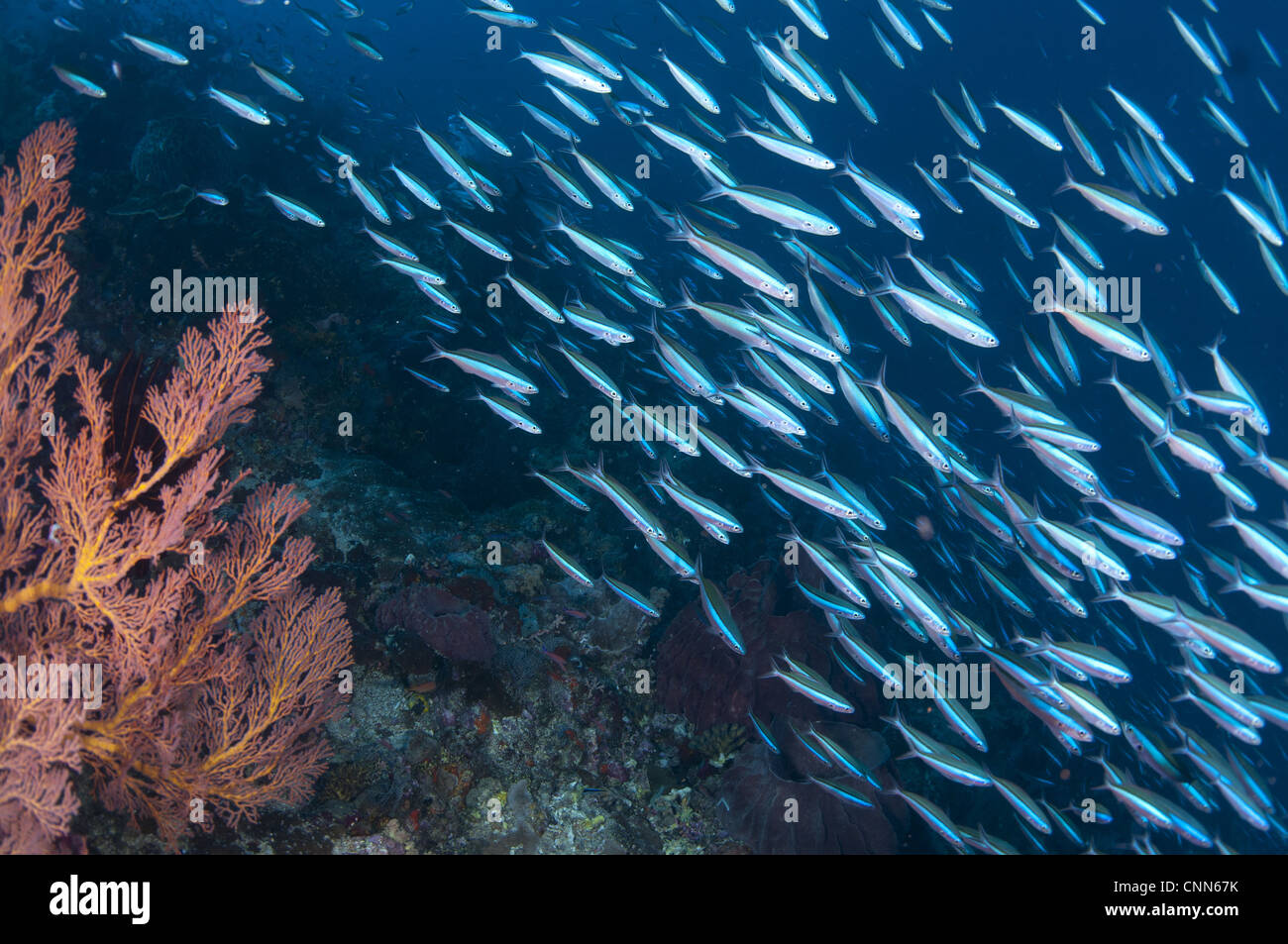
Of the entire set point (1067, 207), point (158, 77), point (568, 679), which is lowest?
point (568, 679)

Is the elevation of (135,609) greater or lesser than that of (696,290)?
lesser

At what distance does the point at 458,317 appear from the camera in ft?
29.3

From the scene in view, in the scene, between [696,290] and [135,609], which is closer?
[135,609]

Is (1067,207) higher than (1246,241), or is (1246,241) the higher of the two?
(1067,207)

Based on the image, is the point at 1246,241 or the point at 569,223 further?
the point at 1246,241

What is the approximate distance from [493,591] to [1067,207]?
37.6 meters

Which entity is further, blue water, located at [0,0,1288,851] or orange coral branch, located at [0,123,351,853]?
blue water, located at [0,0,1288,851]

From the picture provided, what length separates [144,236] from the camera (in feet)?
25.8

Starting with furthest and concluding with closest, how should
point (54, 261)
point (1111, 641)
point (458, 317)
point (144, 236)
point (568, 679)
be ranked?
point (1111, 641)
point (458, 317)
point (144, 236)
point (568, 679)
point (54, 261)

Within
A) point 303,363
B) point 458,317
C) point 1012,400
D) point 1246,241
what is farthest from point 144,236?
point 1246,241

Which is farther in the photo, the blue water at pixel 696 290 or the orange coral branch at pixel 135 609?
the blue water at pixel 696 290
